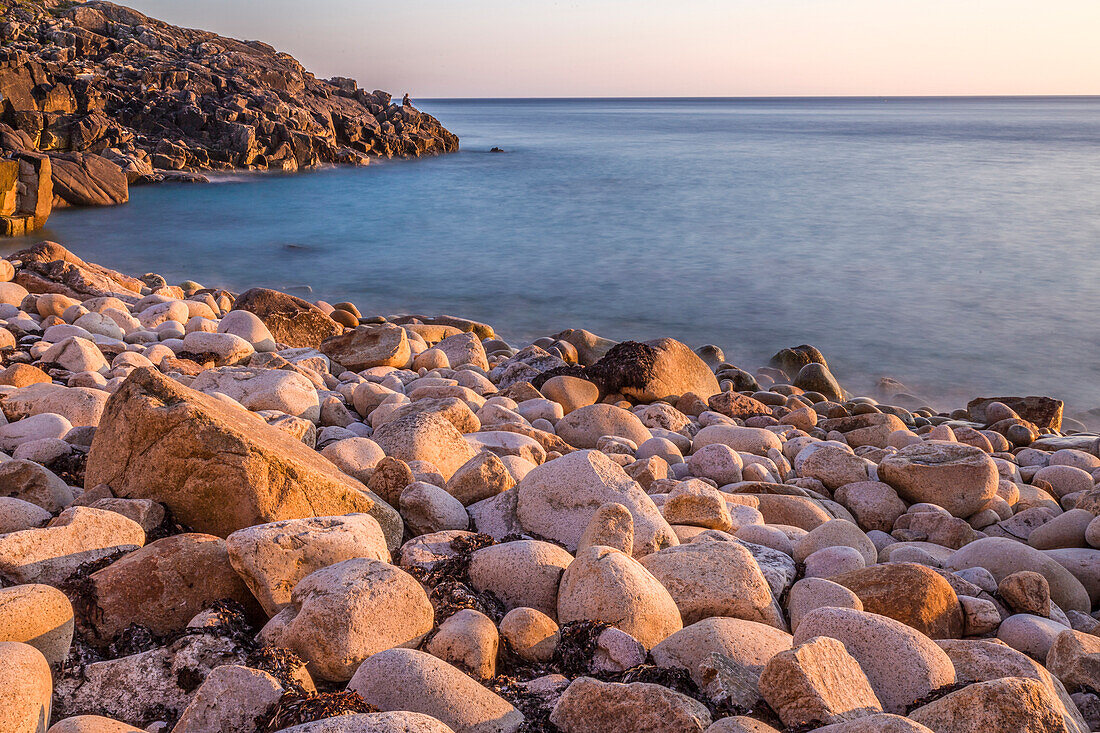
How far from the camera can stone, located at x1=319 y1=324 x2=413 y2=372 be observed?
20.1 ft

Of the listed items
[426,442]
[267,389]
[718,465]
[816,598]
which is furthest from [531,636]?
[267,389]

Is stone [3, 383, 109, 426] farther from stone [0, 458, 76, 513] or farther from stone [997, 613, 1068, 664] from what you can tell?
stone [997, 613, 1068, 664]

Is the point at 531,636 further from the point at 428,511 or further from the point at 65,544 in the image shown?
the point at 65,544

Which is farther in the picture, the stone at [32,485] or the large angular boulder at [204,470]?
the stone at [32,485]

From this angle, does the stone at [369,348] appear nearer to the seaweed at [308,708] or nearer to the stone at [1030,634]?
the seaweed at [308,708]

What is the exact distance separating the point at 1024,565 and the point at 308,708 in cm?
287

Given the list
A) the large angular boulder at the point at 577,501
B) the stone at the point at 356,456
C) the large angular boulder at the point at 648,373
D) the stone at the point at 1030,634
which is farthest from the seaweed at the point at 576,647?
the large angular boulder at the point at 648,373

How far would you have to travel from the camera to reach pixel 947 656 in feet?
6.99

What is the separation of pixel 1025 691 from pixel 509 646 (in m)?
1.25

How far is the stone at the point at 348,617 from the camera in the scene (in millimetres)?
1968

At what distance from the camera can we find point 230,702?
1.72m

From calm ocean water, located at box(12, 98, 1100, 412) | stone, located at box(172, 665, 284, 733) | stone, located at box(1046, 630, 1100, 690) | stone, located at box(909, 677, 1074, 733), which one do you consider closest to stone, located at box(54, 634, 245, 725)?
stone, located at box(172, 665, 284, 733)

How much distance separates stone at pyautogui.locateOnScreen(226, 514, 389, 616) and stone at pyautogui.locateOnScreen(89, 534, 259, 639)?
0.30ft

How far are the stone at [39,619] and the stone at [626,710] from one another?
1260 millimetres
